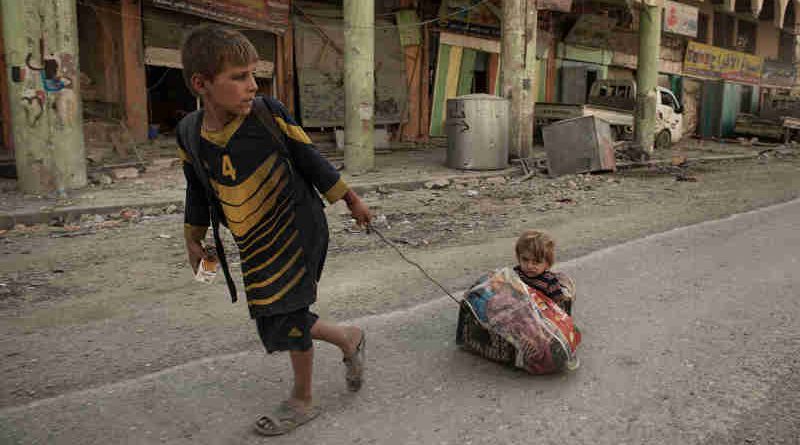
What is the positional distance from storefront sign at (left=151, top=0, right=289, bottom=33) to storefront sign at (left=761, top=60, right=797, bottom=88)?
72.9 ft

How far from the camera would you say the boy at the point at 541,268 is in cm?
294

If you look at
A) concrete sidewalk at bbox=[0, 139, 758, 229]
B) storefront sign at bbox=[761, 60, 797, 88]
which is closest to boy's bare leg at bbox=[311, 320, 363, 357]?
concrete sidewalk at bbox=[0, 139, 758, 229]

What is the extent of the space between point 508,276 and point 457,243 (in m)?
2.75

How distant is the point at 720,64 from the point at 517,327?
2522cm

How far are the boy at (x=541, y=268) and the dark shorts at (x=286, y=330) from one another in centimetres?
117

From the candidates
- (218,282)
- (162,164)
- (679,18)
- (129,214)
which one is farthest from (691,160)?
(218,282)

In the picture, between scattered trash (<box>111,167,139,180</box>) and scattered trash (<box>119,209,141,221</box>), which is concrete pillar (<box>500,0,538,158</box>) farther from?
scattered trash (<box>119,209,141,221</box>)

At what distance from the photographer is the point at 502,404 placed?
99.4 inches

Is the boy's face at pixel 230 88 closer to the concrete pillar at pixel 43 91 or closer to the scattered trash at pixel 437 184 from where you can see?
the concrete pillar at pixel 43 91

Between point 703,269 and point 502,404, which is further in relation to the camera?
point 703,269

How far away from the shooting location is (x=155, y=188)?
27.5ft

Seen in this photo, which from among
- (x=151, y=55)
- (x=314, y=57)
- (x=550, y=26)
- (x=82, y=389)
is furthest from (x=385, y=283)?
(x=550, y=26)

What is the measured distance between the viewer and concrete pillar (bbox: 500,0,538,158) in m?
11.4

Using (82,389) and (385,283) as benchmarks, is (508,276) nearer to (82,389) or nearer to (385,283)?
(385,283)
